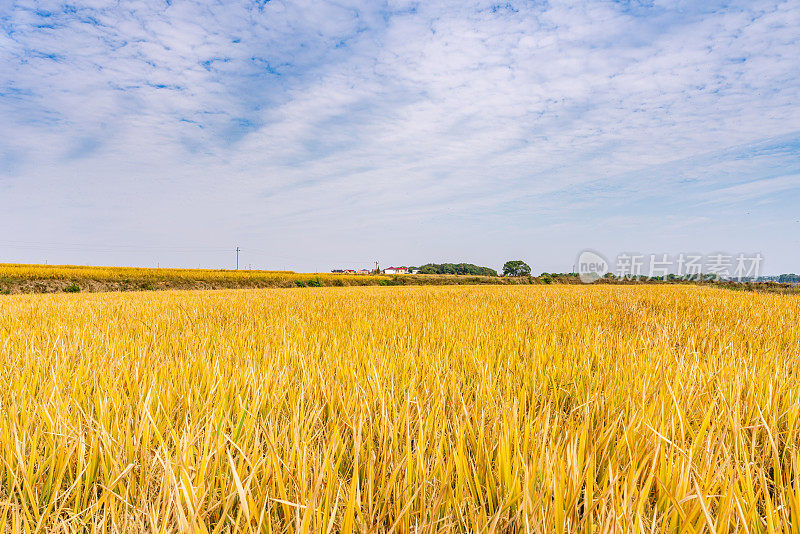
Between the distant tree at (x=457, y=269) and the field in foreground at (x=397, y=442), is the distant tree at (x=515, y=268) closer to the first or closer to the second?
the distant tree at (x=457, y=269)

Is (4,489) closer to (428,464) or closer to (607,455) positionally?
(428,464)

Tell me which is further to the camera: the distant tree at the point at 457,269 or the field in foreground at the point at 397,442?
the distant tree at the point at 457,269

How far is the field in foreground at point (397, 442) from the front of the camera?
2.64 ft

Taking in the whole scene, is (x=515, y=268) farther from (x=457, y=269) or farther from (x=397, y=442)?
(x=397, y=442)

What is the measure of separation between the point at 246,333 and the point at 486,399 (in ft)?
7.68

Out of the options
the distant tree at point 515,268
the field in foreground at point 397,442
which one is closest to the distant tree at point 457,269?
the distant tree at point 515,268

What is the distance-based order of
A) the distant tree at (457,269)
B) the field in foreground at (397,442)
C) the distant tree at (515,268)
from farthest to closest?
the distant tree at (457,269) → the distant tree at (515,268) → the field in foreground at (397,442)

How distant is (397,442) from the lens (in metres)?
1.14

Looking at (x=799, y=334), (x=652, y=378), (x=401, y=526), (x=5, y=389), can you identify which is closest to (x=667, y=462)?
(x=401, y=526)

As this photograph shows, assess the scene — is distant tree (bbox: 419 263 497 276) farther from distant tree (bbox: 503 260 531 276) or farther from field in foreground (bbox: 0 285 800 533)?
field in foreground (bbox: 0 285 800 533)

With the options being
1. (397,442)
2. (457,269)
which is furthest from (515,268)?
(397,442)

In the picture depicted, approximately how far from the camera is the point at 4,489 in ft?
3.31

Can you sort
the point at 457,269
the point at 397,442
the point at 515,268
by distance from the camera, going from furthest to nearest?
1. the point at 457,269
2. the point at 515,268
3. the point at 397,442

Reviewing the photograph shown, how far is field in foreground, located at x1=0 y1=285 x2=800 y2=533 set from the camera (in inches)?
31.7
